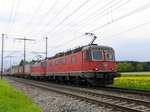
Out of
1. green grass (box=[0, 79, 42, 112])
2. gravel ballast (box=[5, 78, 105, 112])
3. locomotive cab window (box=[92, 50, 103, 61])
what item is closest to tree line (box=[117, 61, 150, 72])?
locomotive cab window (box=[92, 50, 103, 61])

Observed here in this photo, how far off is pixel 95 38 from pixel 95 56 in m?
2.41

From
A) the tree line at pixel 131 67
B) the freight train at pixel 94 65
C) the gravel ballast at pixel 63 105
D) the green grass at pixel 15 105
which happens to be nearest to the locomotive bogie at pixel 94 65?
the freight train at pixel 94 65

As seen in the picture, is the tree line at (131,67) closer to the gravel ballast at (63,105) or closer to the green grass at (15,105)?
the gravel ballast at (63,105)

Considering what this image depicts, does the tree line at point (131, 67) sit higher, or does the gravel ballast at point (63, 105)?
the tree line at point (131, 67)

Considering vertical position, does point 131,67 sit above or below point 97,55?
above

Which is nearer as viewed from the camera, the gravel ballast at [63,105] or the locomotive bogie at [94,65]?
the gravel ballast at [63,105]

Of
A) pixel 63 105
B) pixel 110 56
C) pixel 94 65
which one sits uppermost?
pixel 110 56

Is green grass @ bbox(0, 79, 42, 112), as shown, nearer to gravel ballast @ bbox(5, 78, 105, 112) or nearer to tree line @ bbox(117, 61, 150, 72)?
gravel ballast @ bbox(5, 78, 105, 112)

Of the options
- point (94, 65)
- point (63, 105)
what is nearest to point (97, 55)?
point (94, 65)

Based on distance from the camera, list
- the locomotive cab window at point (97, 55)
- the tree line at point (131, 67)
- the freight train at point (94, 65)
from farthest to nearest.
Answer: the tree line at point (131, 67) → the locomotive cab window at point (97, 55) → the freight train at point (94, 65)

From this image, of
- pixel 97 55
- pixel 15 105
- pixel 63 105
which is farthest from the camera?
pixel 97 55

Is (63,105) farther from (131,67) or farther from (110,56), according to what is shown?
(131,67)

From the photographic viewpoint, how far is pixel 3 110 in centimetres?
714

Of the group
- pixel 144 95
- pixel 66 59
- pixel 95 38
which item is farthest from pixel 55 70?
pixel 144 95
